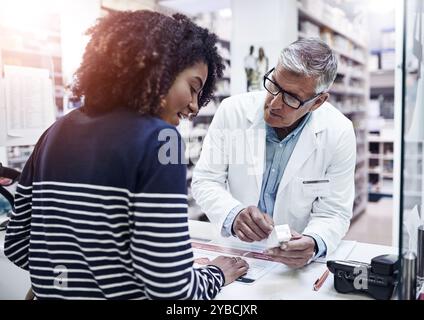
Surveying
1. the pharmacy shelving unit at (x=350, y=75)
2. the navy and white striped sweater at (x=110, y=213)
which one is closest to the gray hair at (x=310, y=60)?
the navy and white striped sweater at (x=110, y=213)

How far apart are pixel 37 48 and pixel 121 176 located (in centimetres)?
176

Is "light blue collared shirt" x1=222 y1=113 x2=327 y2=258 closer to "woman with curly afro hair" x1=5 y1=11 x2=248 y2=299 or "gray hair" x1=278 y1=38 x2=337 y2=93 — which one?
"gray hair" x1=278 y1=38 x2=337 y2=93

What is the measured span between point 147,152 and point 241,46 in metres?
3.13

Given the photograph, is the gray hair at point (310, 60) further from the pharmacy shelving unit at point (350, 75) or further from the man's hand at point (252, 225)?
the pharmacy shelving unit at point (350, 75)

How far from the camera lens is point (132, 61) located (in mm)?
858

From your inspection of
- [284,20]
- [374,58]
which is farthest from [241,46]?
[374,58]

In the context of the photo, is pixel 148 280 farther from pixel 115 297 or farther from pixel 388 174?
pixel 388 174

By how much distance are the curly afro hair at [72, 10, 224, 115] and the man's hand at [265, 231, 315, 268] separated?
64cm

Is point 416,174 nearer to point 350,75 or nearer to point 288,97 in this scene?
point 288,97

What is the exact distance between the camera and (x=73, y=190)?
849 millimetres

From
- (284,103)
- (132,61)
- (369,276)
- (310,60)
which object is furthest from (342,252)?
(132,61)

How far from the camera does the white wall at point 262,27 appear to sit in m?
3.58

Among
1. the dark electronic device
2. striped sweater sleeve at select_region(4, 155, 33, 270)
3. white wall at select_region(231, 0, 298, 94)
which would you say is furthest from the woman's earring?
white wall at select_region(231, 0, 298, 94)


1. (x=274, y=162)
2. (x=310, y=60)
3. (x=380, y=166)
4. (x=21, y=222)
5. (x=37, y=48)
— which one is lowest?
(x=380, y=166)
